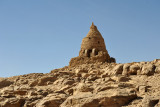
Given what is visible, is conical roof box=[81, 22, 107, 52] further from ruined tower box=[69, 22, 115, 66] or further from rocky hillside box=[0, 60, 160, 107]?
rocky hillside box=[0, 60, 160, 107]

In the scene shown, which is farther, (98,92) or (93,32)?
(93,32)

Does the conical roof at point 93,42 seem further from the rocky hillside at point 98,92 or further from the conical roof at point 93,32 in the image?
the rocky hillside at point 98,92

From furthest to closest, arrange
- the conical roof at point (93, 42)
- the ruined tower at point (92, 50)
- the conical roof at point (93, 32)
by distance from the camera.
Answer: the conical roof at point (93, 32) < the conical roof at point (93, 42) < the ruined tower at point (92, 50)

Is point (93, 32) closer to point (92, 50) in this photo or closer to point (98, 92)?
point (92, 50)

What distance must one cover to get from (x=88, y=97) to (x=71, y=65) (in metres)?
17.2

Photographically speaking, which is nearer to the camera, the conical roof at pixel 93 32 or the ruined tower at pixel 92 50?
the ruined tower at pixel 92 50

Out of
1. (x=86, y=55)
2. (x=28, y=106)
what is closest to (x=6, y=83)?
(x=28, y=106)

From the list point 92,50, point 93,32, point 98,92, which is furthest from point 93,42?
point 98,92

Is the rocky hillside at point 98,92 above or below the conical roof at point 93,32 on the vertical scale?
below

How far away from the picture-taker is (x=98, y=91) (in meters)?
11.3

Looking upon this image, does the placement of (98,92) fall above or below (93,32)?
below

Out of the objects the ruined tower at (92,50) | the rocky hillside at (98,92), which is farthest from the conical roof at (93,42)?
the rocky hillside at (98,92)

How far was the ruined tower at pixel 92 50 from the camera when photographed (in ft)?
88.1

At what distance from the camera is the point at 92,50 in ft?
92.8
